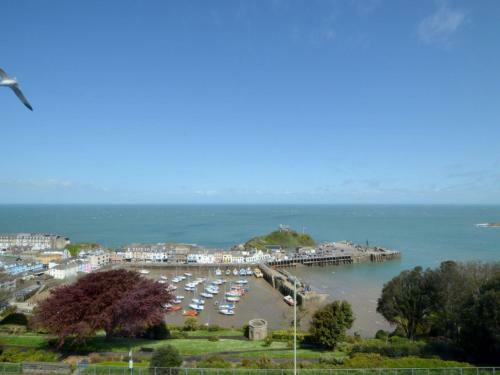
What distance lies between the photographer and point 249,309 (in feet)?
121

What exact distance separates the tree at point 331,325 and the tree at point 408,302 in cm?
441

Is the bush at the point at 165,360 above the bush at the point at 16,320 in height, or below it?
above

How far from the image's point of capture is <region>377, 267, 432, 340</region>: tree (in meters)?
23.1

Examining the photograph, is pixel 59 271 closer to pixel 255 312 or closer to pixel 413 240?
pixel 255 312

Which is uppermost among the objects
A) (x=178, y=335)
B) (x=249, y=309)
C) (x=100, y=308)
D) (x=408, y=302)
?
(x=100, y=308)

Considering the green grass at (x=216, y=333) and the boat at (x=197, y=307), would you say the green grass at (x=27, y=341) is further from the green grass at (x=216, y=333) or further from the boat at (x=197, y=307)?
the boat at (x=197, y=307)

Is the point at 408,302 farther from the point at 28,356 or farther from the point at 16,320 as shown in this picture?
the point at 16,320

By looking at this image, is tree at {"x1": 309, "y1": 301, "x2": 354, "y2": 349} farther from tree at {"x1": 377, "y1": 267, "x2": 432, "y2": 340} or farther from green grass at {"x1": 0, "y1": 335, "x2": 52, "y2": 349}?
green grass at {"x1": 0, "y1": 335, "x2": 52, "y2": 349}

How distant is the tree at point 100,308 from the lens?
17719 mm

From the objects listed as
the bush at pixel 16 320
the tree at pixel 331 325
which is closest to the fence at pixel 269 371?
the tree at pixel 331 325

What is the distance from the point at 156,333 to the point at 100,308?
4623 millimetres

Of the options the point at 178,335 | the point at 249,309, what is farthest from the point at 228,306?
the point at 178,335

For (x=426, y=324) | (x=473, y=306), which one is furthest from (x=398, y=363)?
(x=426, y=324)

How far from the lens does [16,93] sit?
223 inches
